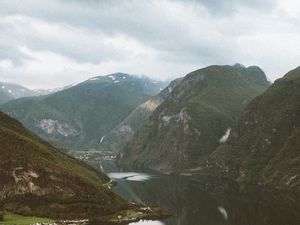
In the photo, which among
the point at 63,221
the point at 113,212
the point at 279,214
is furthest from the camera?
the point at 279,214

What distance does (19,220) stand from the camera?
137625mm

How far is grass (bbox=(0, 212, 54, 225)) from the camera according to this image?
132363 millimetres

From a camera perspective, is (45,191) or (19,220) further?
(45,191)

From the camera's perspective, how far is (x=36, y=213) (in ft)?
497

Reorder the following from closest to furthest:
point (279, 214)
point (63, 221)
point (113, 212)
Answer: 1. point (63, 221)
2. point (113, 212)
3. point (279, 214)

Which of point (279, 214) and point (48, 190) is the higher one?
point (48, 190)

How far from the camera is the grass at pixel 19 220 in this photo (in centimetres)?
13236

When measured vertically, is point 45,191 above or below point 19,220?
above

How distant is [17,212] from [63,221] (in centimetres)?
1683

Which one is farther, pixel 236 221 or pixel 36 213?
pixel 236 221

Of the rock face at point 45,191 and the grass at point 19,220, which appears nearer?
the grass at point 19,220

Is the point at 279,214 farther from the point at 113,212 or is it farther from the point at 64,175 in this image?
the point at 64,175

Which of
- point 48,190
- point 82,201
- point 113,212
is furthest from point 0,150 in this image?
point 113,212

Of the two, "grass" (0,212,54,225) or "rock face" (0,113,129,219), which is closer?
"grass" (0,212,54,225)
